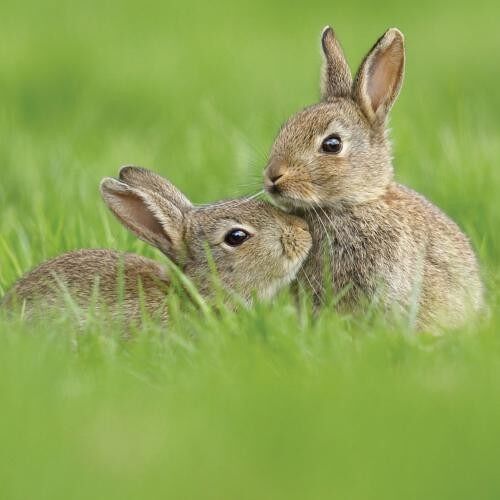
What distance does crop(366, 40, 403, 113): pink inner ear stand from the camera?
698 centimetres

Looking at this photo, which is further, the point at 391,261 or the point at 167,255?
the point at 167,255

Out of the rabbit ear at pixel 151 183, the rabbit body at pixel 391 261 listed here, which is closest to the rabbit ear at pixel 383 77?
the rabbit body at pixel 391 261

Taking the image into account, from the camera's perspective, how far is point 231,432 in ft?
14.8

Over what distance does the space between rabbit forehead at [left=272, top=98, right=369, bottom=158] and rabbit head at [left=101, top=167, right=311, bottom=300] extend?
325mm

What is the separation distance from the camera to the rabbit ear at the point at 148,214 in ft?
22.2

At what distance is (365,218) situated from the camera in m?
6.67

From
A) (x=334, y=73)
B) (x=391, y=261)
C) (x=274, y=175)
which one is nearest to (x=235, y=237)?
(x=274, y=175)

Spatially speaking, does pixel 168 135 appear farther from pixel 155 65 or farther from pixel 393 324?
pixel 393 324

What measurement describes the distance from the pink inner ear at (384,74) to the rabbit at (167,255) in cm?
82

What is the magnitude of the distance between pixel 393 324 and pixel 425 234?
32.2 inches

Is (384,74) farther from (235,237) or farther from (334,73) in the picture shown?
(235,237)

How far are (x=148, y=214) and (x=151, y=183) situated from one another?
0.76 ft

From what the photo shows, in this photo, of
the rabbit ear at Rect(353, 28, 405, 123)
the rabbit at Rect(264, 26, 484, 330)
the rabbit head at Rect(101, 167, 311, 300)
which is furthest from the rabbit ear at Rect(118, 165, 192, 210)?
the rabbit ear at Rect(353, 28, 405, 123)

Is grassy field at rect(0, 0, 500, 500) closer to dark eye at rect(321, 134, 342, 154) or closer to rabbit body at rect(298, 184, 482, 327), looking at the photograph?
rabbit body at rect(298, 184, 482, 327)
